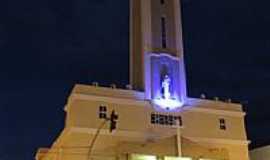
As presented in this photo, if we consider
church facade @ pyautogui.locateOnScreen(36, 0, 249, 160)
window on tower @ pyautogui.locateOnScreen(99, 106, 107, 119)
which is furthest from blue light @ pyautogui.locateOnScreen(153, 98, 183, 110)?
window on tower @ pyautogui.locateOnScreen(99, 106, 107, 119)

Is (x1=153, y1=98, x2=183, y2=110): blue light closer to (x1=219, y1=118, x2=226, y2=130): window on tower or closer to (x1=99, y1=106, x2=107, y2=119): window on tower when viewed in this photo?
(x1=219, y1=118, x2=226, y2=130): window on tower

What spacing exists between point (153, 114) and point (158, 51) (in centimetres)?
649

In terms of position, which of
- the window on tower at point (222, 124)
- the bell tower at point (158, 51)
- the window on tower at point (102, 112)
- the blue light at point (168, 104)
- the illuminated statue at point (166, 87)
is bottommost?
the window on tower at point (222, 124)

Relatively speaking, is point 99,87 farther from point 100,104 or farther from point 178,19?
point 178,19

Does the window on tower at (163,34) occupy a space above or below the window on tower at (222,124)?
above

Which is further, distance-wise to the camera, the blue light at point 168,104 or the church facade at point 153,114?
the blue light at point 168,104

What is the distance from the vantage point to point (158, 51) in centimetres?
4219

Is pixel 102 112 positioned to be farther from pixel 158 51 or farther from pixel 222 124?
pixel 222 124

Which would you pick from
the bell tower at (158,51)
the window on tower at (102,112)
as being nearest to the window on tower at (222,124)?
the bell tower at (158,51)

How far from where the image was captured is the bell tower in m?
41.0

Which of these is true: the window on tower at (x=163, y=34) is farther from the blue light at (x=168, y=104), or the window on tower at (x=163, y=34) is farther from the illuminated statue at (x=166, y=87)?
the blue light at (x=168, y=104)

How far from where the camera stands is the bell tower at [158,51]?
40969 millimetres

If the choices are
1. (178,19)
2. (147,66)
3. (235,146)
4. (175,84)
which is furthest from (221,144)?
(178,19)

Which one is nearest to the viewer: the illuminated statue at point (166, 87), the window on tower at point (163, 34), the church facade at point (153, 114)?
the church facade at point (153, 114)
